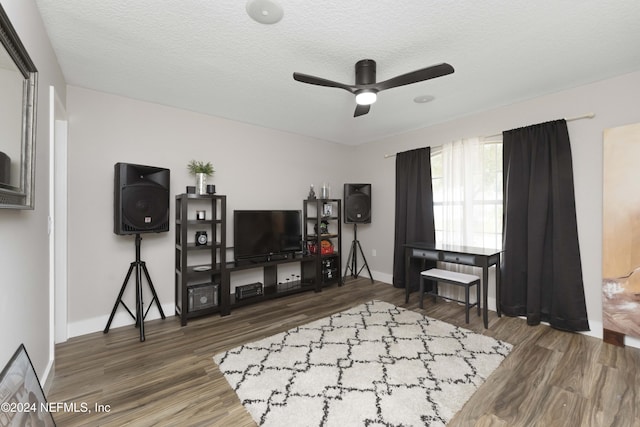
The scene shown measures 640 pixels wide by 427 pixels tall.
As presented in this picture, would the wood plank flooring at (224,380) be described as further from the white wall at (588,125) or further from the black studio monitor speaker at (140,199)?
the black studio monitor speaker at (140,199)

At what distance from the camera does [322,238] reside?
14.5 feet

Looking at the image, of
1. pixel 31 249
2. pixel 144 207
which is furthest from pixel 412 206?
pixel 31 249

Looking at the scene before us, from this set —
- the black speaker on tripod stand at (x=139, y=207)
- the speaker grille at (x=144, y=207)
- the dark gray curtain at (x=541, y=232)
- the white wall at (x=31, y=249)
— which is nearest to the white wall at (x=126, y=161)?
the black speaker on tripod stand at (x=139, y=207)

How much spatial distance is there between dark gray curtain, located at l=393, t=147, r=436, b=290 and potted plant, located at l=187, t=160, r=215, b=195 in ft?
9.11

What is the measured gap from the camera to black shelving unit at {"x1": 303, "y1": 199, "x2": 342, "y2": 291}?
426 cm

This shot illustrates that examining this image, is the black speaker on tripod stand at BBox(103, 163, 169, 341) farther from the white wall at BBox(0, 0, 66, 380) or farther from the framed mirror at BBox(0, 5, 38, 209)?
the framed mirror at BBox(0, 5, 38, 209)

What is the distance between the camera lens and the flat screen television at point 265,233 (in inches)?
143

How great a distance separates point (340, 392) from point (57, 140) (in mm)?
3319

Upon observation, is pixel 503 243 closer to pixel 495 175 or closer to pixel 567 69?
pixel 495 175

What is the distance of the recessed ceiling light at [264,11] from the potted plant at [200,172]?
1923 millimetres

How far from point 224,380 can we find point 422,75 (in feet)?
8.50

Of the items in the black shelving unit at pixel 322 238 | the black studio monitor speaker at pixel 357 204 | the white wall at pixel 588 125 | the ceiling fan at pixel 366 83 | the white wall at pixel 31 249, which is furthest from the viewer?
the black studio monitor speaker at pixel 357 204

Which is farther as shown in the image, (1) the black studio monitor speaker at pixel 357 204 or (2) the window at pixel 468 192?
(1) the black studio monitor speaker at pixel 357 204

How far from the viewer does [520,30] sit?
6.28 feet
